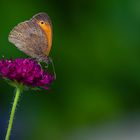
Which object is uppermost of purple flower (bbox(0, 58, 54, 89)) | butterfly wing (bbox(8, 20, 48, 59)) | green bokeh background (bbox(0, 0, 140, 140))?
butterfly wing (bbox(8, 20, 48, 59))

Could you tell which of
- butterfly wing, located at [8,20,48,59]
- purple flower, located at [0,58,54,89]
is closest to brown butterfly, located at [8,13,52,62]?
butterfly wing, located at [8,20,48,59]

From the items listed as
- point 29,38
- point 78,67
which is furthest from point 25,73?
point 78,67

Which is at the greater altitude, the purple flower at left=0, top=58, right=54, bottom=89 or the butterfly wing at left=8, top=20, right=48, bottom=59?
the butterfly wing at left=8, top=20, right=48, bottom=59

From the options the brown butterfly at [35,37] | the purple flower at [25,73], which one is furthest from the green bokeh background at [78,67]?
the purple flower at [25,73]

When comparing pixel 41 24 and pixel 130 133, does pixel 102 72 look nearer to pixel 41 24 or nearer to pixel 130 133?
pixel 130 133

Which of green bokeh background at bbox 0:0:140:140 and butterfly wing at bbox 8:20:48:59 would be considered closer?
butterfly wing at bbox 8:20:48:59

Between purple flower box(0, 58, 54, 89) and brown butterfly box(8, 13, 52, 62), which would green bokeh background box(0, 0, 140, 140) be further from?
purple flower box(0, 58, 54, 89)

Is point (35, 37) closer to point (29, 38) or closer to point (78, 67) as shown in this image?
point (29, 38)

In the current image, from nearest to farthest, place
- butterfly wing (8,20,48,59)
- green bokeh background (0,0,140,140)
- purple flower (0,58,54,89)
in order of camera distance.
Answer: purple flower (0,58,54,89)
butterfly wing (8,20,48,59)
green bokeh background (0,0,140,140)
